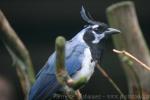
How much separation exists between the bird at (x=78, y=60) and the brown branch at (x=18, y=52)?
17cm

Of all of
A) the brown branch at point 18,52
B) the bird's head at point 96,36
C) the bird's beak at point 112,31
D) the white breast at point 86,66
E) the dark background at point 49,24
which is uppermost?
the brown branch at point 18,52

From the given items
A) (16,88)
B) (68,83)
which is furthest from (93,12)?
(68,83)

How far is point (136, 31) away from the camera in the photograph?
280 centimetres

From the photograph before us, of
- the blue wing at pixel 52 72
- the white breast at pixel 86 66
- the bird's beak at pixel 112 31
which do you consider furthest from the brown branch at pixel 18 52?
the bird's beak at pixel 112 31

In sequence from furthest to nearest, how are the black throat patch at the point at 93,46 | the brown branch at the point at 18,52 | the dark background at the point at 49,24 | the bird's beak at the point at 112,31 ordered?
the dark background at the point at 49,24 < the black throat patch at the point at 93,46 < the bird's beak at the point at 112,31 < the brown branch at the point at 18,52

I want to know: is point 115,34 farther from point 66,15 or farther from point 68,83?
point 66,15

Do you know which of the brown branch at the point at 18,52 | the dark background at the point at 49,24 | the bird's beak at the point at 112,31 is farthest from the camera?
the dark background at the point at 49,24

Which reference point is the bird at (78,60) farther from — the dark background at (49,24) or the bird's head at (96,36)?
the dark background at (49,24)

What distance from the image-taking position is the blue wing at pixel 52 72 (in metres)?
2.73

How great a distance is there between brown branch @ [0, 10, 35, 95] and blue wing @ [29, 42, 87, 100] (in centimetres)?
16

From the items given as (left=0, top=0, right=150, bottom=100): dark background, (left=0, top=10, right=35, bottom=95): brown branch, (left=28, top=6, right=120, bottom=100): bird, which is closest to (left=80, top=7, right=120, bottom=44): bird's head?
(left=28, top=6, right=120, bottom=100): bird

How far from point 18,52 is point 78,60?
0.51m

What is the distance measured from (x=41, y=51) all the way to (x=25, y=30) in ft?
0.89

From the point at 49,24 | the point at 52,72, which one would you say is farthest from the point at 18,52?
the point at 49,24
